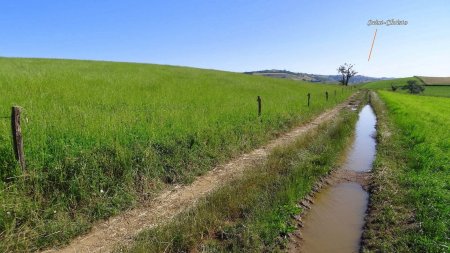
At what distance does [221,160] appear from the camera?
31.6ft

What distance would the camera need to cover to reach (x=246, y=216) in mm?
5941

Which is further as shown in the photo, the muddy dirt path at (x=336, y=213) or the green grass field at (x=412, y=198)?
the muddy dirt path at (x=336, y=213)

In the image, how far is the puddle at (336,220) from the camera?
224 inches

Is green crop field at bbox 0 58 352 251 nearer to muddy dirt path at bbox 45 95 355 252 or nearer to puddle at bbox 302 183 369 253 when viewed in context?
muddy dirt path at bbox 45 95 355 252

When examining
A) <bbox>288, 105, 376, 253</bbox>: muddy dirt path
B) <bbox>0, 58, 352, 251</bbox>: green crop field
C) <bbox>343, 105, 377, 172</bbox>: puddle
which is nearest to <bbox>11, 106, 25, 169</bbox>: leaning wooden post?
<bbox>0, 58, 352, 251</bbox>: green crop field

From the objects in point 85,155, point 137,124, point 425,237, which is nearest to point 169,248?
point 85,155

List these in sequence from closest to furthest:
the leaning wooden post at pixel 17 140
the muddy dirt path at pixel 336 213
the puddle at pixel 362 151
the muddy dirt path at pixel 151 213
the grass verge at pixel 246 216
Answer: the grass verge at pixel 246 216 < the muddy dirt path at pixel 151 213 < the muddy dirt path at pixel 336 213 < the leaning wooden post at pixel 17 140 < the puddle at pixel 362 151

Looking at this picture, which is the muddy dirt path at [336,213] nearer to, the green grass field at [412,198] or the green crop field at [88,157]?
the green grass field at [412,198]

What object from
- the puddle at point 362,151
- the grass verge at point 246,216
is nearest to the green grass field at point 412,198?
the puddle at point 362,151

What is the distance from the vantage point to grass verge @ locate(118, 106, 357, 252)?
16.6ft

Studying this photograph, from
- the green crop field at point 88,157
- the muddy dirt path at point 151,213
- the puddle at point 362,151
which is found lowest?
the puddle at point 362,151

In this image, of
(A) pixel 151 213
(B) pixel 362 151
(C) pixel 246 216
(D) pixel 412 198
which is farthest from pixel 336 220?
(B) pixel 362 151

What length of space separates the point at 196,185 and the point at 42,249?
366 centimetres

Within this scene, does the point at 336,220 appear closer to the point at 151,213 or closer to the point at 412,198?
the point at 412,198
